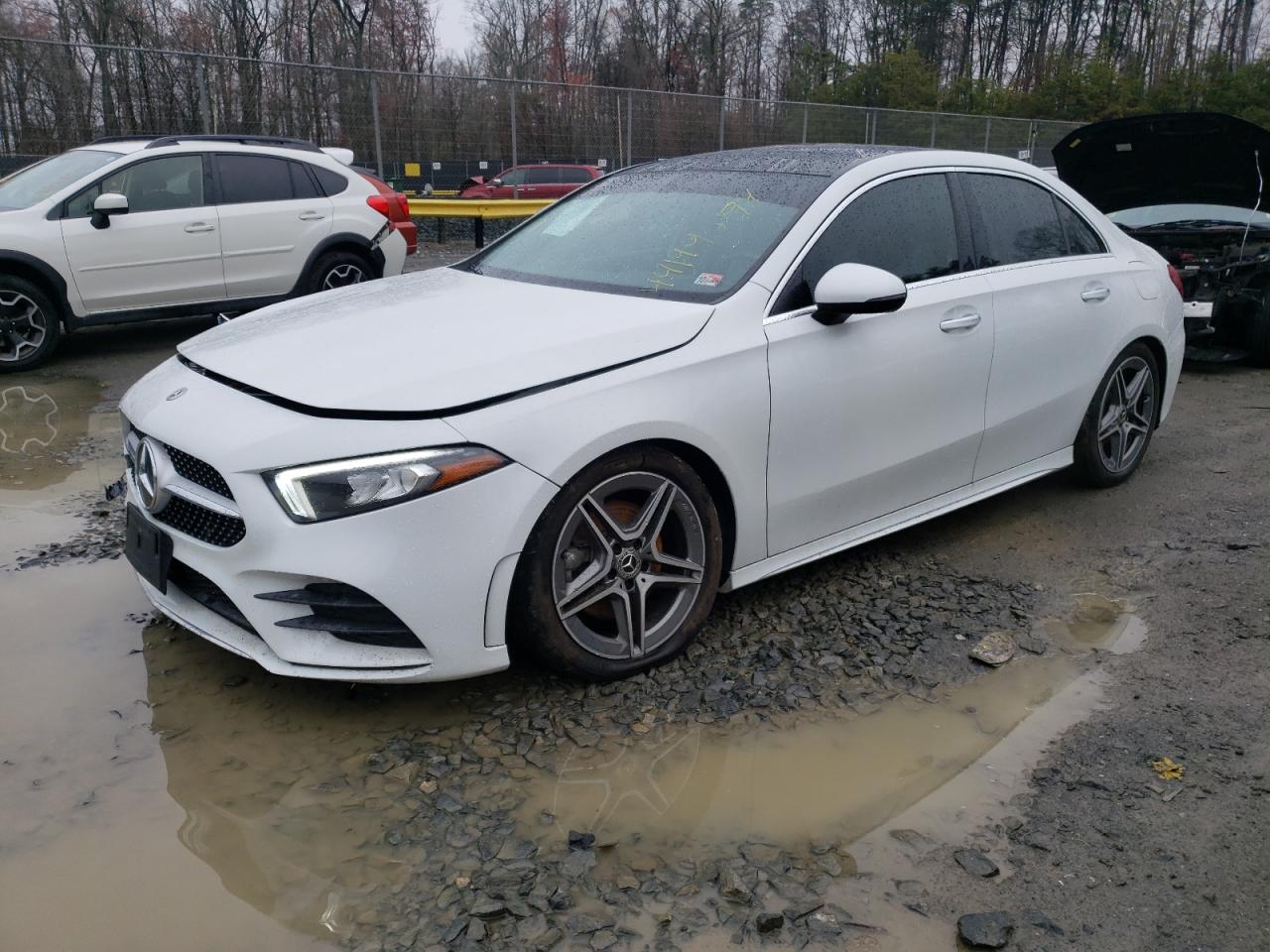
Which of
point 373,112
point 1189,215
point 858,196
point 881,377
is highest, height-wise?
point 373,112

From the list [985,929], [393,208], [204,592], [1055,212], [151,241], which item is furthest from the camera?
[393,208]

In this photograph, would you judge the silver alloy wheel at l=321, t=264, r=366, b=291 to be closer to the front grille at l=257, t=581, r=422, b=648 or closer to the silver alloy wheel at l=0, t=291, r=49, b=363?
the silver alloy wheel at l=0, t=291, r=49, b=363

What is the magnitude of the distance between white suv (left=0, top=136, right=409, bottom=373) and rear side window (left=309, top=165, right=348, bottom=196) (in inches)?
0.5

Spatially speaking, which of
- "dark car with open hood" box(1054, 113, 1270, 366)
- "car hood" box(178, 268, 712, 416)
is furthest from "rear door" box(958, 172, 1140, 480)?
"dark car with open hood" box(1054, 113, 1270, 366)

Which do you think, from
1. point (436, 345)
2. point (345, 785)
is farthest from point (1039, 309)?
point (345, 785)

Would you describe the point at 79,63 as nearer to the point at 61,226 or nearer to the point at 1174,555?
the point at 61,226

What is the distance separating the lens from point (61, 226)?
25.2ft

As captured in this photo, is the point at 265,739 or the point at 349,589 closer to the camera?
the point at 349,589

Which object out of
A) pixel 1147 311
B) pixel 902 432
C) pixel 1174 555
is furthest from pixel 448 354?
pixel 1147 311

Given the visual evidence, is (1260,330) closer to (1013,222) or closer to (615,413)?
(1013,222)

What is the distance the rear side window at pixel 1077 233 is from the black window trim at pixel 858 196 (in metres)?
0.81

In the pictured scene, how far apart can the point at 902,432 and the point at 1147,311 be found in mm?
1969

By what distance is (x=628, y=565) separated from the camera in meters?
3.21

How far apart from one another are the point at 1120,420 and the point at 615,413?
3194 mm
